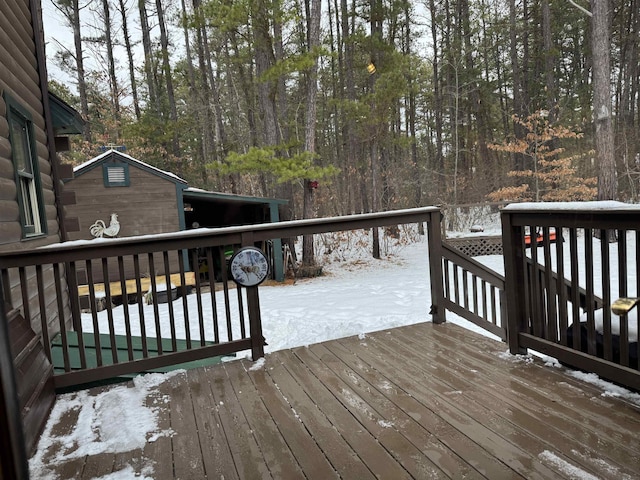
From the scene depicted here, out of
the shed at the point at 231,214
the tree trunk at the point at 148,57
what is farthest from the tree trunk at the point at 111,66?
the shed at the point at 231,214

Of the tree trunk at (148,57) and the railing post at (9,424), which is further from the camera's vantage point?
the tree trunk at (148,57)

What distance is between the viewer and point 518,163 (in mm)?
15344

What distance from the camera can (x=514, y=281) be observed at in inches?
114

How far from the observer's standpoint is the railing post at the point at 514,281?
112 inches

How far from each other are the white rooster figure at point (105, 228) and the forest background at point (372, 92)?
198 inches

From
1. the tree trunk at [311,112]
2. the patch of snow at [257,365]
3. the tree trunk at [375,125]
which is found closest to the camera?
the patch of snow at [257,365]

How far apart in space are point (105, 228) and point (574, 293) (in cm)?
900

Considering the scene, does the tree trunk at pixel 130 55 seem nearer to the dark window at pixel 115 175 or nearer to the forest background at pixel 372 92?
the forest background at pixel 372 92

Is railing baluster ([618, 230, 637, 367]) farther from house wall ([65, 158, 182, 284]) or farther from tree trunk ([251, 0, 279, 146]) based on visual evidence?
house wall ([65, 158, 182, 284])

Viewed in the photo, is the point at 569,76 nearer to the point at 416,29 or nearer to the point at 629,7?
the point at 629,7

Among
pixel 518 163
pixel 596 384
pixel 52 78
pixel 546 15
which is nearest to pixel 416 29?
pixel 546 15

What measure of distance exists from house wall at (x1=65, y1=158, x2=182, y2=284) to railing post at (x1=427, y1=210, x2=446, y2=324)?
7212 mm

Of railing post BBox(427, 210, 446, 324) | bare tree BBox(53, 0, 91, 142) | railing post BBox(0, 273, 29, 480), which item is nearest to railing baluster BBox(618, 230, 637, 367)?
railing post BBox(427, 210, 446, 324)

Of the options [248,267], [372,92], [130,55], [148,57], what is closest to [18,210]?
[248,267]
